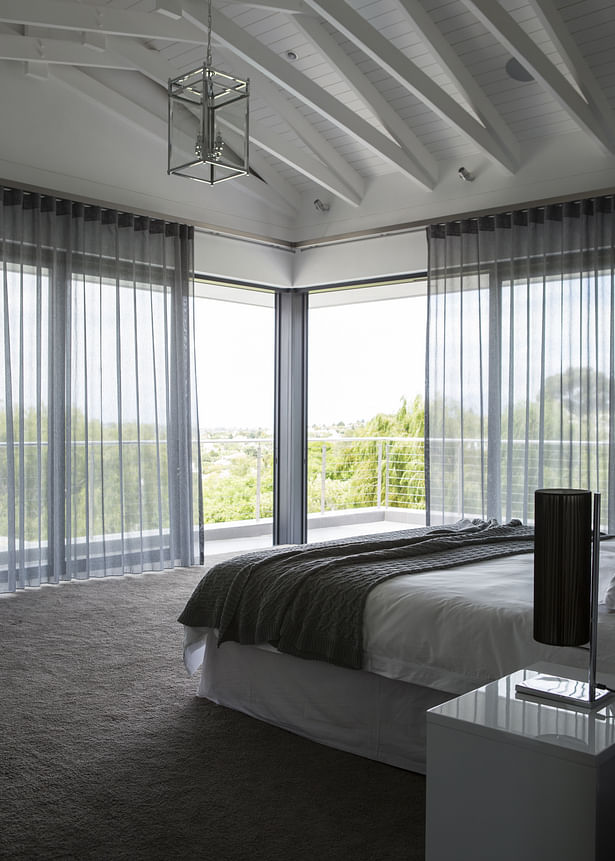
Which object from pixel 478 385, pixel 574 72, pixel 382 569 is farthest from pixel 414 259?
pixel 382 569

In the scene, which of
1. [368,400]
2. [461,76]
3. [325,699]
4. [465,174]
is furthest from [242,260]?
[368,400]

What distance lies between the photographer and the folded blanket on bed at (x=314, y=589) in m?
3.04

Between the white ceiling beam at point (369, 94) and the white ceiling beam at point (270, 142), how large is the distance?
2.54 feet

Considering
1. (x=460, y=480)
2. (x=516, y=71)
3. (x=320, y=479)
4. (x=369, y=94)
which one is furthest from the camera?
(x=320, y=479)

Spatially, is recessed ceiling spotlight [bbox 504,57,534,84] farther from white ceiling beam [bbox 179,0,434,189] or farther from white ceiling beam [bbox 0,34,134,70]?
white ceiling beam [bbox 0,34,134,70]

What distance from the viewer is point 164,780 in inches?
110

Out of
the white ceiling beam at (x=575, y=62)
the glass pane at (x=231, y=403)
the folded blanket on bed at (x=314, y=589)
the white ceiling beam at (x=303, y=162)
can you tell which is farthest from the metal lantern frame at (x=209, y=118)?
the glass pane at (x=231, y=403)

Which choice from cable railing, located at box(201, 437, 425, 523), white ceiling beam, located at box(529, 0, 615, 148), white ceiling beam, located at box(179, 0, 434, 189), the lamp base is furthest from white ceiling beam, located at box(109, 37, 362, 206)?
the lamp base

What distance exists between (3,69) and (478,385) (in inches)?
151

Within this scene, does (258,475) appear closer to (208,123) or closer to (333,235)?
(333,235)

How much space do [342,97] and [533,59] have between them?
1.70m

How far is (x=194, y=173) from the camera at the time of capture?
3.35 m

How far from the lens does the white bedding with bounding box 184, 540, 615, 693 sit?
262cm

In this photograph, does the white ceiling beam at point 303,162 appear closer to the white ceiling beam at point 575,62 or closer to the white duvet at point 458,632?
the white ceiling beam at point 575,62
